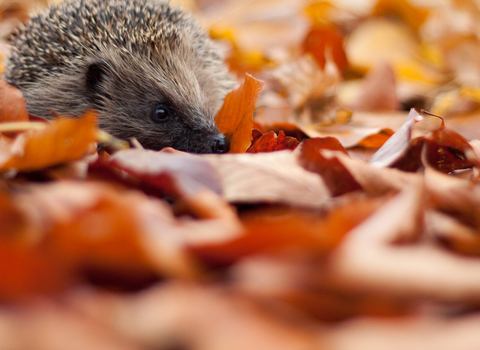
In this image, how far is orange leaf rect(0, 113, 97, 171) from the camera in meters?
0.97

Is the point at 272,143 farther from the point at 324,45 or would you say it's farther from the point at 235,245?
the point at 324,45

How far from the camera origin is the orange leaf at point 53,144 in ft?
3.17

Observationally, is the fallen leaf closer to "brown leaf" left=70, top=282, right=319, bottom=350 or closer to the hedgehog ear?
"brown leaf" left=70, top=282, right=319, bottom=350

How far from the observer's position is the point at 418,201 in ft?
2.96

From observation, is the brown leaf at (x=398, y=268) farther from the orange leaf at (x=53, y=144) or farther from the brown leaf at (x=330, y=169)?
the orange leaf at (x=53, y=144)

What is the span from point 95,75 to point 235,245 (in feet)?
5.43

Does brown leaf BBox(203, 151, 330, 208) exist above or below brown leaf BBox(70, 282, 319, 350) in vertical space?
above

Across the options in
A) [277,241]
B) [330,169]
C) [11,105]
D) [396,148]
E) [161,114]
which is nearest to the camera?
[277,241]

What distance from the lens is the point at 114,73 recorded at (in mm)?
2129

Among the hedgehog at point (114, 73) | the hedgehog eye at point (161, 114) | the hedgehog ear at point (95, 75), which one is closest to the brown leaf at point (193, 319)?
the hedgehog at point (114, 73)

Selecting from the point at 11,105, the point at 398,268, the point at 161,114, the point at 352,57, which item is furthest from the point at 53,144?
the point at 352,57

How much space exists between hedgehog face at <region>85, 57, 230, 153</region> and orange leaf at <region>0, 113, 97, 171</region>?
1.01 meters

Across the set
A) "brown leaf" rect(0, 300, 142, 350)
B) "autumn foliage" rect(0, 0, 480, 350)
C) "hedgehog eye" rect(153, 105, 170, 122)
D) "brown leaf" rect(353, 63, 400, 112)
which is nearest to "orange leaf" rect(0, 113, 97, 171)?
"autumn foliage" rect(0, 0, 480, 350)

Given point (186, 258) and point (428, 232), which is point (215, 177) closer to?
point (186, 258)
